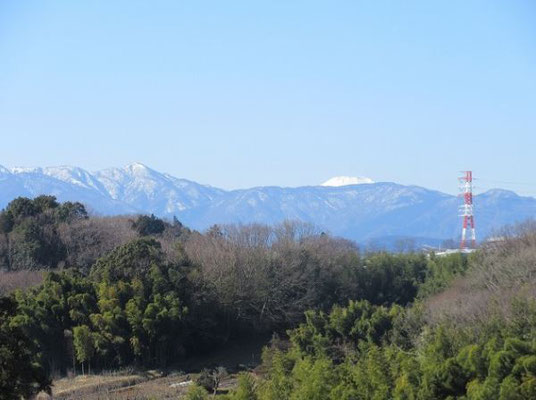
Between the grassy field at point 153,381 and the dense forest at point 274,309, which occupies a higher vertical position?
the dense forest at point 274,309

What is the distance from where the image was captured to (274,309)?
3388 centimetres

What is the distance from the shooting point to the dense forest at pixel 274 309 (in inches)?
726

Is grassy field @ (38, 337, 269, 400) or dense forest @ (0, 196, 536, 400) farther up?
dense forest @ (0, 196, 536, 400)

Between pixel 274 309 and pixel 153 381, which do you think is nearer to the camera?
pixel 153 381

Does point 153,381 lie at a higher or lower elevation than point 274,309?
lower

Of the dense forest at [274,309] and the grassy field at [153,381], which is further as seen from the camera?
the grassy field at [153,381]

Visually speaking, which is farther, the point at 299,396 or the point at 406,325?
the point at 406,325

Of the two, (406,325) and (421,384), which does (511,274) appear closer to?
(406,325)

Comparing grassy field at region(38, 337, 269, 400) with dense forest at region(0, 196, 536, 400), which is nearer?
dense forest at region(0, 196, 536, 400)

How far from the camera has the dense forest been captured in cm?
1844

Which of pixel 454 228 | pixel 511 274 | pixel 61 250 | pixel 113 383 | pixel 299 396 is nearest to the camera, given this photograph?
pixel 299 396

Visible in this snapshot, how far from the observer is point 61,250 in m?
40.2

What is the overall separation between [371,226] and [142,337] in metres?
168

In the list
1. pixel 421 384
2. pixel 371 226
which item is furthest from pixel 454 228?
pixel 421 384
